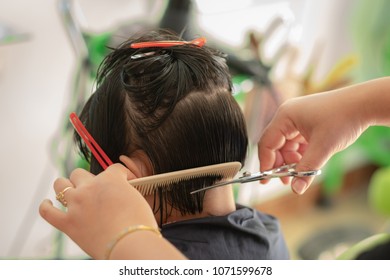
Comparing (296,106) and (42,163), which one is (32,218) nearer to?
(42,163)

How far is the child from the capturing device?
64cm

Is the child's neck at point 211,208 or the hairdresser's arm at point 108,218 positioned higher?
the hairdresser's arm at point 108,218

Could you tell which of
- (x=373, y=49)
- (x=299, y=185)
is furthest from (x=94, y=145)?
(x=373, y=49)

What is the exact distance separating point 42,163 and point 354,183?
146 cm

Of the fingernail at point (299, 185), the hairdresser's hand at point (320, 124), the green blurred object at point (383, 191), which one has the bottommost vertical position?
the green blurred object at point (383, 191)

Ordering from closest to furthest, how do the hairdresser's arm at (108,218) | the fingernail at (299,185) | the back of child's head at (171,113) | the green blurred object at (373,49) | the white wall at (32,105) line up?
the hairdresser's arm at (108,218) → the back of child's head at (171,113) → the fingernail at (299,185) → the white wall at (32,105) → the green blurred object at (373,49)

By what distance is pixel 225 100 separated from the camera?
673mm

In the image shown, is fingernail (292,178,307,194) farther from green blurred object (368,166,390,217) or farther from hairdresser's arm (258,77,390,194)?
green blurred object (368,166,390,217)

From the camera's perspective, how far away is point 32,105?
1.21m

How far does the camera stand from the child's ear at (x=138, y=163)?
646mm

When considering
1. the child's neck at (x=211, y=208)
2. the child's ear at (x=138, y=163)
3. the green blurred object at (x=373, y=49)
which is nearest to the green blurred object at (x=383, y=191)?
the green blurred object at (x=373, y=49)

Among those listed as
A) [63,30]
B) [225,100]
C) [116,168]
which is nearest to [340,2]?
[63,30]

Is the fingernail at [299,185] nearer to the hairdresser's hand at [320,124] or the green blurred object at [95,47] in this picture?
the hairdresser's hand at [320,124]

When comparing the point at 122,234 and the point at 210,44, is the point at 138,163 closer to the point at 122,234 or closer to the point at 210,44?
the point at 122,234
